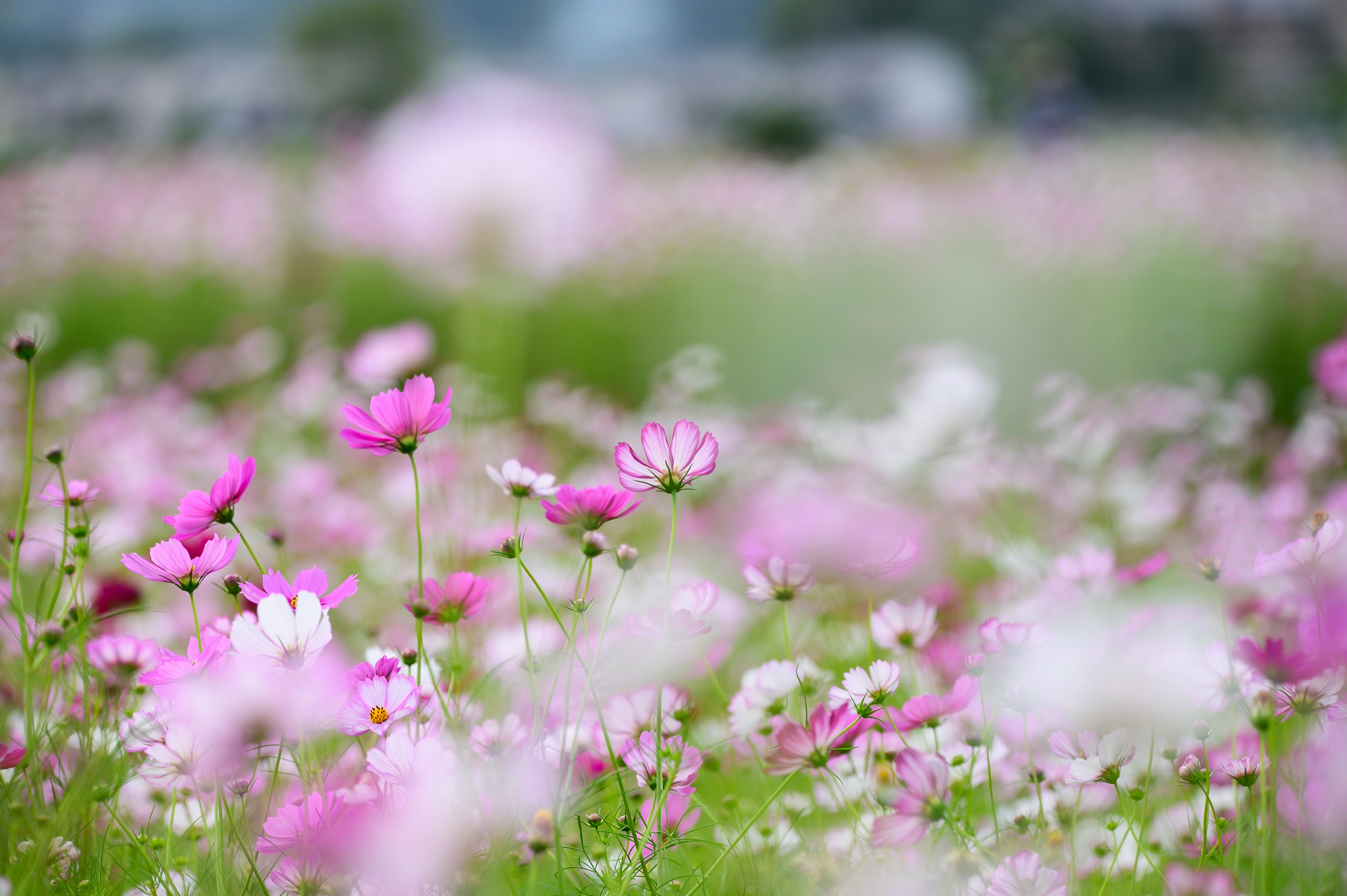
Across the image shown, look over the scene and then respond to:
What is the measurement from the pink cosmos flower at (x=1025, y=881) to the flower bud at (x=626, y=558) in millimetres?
296

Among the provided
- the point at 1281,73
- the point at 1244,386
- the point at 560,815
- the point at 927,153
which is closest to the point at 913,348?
the point at 1244,386

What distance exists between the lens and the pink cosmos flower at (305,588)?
667mm

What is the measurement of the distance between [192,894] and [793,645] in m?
0.90

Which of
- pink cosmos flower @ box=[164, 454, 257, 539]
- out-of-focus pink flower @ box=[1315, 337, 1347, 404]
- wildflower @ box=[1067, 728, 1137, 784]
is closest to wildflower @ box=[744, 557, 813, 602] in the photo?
wildflower @ box=[1067, 728, 1137, 784]

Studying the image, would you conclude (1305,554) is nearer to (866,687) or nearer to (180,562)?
(866,687)

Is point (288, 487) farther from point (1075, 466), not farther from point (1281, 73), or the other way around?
point (1281, 73)

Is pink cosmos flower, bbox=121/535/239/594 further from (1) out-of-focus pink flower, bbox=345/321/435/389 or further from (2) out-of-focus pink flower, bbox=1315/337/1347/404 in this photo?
(2) out-of-focus pink flower, bbox=1315/337/1347/404

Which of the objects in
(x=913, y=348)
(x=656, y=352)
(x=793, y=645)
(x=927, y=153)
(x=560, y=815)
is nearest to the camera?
(x=560, y=815)

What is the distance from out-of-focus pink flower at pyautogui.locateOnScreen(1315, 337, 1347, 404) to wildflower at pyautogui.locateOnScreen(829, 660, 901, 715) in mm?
705

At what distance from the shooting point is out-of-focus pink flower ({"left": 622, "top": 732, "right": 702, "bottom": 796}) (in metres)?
0.73

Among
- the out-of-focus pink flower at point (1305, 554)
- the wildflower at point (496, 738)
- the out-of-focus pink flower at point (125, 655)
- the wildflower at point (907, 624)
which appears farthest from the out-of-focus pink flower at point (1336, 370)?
the out-of-focus pink flower at point (125, 655)

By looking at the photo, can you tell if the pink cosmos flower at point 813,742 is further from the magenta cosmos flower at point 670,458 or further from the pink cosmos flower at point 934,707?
the magenta cosmos flower at point 670,458

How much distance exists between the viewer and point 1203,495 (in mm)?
2016

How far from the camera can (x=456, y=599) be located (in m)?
0.73
